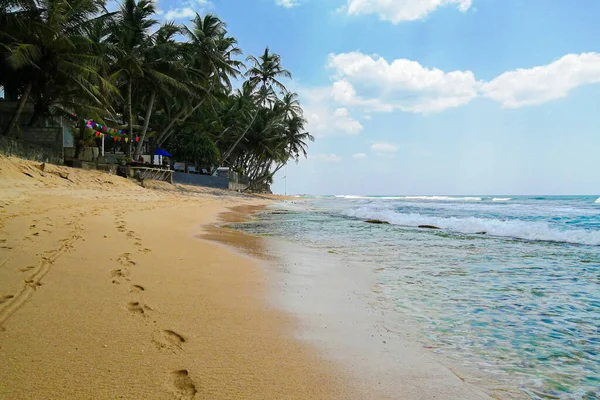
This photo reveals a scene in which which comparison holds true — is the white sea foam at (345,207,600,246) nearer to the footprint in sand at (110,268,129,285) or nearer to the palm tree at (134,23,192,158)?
the footprint in sand at (110,268,129,285)

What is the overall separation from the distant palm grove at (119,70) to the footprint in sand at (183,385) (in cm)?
1866

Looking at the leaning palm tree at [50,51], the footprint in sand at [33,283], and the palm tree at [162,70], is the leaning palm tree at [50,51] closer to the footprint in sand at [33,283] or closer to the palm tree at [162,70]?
the palm tree at [162,70]

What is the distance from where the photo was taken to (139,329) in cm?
237

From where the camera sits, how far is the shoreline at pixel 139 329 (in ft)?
5.81

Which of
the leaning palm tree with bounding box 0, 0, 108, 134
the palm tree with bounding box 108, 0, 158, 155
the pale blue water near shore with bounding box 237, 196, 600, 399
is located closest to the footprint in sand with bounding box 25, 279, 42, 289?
the pale blue water near shore with bounding box 237, 196, 600, 399

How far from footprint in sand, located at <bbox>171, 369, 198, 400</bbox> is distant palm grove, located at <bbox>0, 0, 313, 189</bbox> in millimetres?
18659

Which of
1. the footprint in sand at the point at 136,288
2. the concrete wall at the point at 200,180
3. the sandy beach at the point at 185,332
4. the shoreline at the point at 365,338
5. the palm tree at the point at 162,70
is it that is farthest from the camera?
the concrete wall at the point at 200,180

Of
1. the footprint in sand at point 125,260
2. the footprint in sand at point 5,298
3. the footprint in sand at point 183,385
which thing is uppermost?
the footprint in sand at point 5,298

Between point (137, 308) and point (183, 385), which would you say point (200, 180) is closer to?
point (137, 308)

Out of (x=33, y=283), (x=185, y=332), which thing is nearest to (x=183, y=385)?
(x=185, y=332)

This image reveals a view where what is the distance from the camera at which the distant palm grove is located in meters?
17.5

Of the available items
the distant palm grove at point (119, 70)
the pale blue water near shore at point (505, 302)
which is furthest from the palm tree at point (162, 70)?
the pale blue water near shore at point (505, 302)

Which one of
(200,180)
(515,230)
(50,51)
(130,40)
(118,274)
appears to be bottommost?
(118,274)

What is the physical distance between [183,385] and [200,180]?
30.8m
